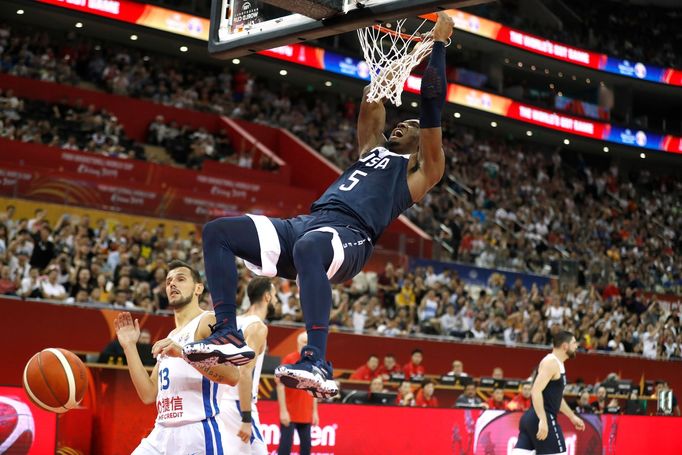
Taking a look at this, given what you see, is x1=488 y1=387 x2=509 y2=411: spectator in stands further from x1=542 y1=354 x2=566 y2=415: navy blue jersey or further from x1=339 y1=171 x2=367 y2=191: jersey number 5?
x1=339 y1=171 x2=367 y2=191: jersey number 5

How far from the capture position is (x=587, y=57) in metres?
35.1

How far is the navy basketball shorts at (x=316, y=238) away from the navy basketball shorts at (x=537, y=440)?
20.6 feet

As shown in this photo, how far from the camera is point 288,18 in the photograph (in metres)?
6.38

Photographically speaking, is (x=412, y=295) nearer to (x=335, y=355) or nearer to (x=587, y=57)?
(x=335, y=355)

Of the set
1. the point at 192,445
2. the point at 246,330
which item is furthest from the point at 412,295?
the point at 192,445

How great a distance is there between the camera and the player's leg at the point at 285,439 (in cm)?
1099

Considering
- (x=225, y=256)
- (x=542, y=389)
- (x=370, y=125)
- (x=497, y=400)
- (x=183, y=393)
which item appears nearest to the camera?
(x=225, y=256)

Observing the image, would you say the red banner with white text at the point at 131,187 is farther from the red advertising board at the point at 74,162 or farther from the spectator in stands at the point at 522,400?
the spectator in stands at the point at 522,400

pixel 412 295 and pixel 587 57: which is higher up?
pixel 587 57

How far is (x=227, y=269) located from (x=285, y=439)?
635 centimetres

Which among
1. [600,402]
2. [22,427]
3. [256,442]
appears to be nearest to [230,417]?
[256,442]

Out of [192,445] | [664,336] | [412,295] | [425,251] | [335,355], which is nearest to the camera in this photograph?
[192,445]

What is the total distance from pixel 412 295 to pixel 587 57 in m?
18.4

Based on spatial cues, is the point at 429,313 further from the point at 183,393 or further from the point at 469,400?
the point at 183,393
